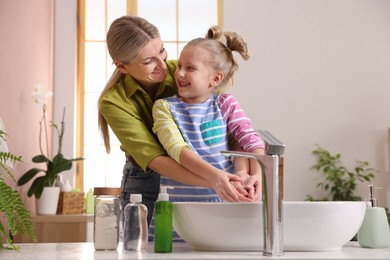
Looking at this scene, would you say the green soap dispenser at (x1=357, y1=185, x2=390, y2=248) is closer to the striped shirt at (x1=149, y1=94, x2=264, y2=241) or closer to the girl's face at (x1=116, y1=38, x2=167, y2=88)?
the striped shirt at (x1=149, y1=94, x2=264, y2=241)

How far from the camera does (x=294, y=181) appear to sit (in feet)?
18.2

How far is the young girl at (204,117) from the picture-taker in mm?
1886

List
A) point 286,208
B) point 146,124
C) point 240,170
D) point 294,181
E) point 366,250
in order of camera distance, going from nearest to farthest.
Result: point 286,208 → point 366,250 → point 240,170 → point 146,124 → point 294,181

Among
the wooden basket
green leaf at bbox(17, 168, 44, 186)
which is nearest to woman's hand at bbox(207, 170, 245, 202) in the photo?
green leaf at bbox(17, 168, 44, 186)

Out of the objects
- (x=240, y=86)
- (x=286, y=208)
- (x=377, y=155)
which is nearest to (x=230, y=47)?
(x=286, y=208)

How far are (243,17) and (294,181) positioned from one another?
1483 mm

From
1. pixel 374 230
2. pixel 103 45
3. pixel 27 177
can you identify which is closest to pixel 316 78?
pixel 103 45

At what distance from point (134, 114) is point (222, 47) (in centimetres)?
35

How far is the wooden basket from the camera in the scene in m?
4.27

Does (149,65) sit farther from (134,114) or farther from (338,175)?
(338,175)

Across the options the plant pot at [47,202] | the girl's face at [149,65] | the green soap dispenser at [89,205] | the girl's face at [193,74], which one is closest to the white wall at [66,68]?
the green soap dispenser at [89,205]

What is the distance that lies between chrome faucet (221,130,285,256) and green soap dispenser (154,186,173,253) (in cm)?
20

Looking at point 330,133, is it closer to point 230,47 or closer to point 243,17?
point 243,17

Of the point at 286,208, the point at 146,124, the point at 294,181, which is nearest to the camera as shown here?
the point at 286,208
